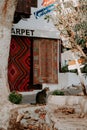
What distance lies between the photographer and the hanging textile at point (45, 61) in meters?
20.5

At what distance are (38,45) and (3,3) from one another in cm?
1105

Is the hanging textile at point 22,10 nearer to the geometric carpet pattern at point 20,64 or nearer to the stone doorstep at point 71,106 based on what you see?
the geometric carpet pattern at point 20,64

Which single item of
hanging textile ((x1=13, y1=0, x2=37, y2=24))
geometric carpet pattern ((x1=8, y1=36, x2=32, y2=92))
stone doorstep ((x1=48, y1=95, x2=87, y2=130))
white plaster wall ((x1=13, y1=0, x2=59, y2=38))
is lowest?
stone doorstep ((x1=48, y1=95, x2=87, y2=130))

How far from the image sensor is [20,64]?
1995 centimetres

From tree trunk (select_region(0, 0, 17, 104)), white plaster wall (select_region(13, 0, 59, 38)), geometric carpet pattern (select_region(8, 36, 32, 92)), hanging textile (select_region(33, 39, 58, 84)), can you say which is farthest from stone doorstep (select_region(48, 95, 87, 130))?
white plaster wall (select_region(13, 0, 59, 38))

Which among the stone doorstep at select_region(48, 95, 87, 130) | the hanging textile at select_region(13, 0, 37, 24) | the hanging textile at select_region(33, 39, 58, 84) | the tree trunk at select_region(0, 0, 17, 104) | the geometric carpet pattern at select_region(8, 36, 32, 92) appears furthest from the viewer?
the hanging textile at select_region(33, 39, 58, 84)

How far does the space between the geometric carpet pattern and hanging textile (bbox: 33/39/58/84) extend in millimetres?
332

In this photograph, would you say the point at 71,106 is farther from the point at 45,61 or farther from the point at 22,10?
the point at 45,61

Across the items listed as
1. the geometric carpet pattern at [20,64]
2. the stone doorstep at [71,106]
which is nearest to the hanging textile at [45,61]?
the geometric carpet pattern at [20,64]

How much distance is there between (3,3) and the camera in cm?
952

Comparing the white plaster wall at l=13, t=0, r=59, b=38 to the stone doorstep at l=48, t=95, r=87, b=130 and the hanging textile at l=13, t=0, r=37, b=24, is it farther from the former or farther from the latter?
the stone doorstep at l=48, t=95, r=87, b=130

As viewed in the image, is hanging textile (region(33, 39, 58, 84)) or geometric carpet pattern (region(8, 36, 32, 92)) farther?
hanging textile (region(33, 39, 58, 84))

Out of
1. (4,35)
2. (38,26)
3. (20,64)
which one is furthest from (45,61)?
(4,35)

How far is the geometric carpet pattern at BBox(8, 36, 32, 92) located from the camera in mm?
19672
